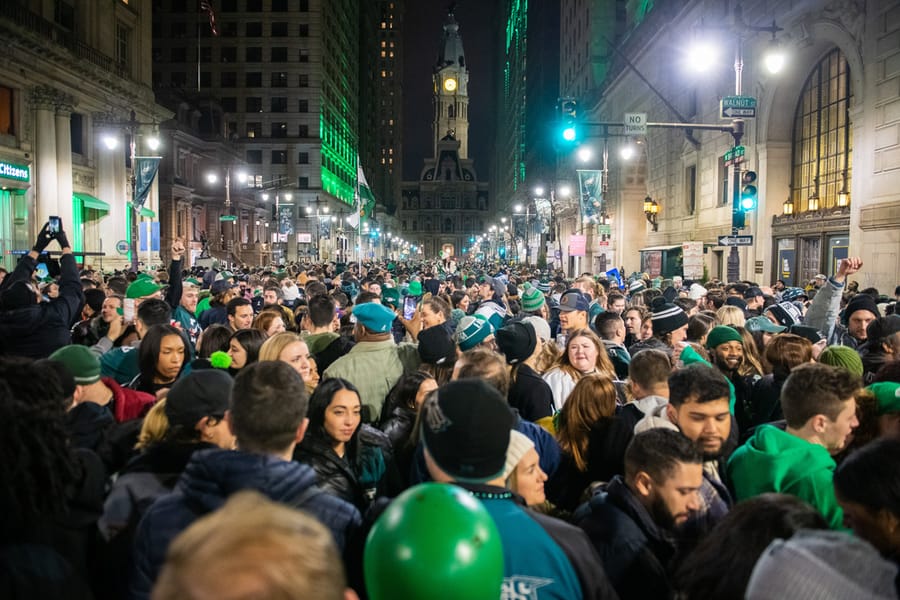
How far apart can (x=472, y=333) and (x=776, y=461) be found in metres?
4.03

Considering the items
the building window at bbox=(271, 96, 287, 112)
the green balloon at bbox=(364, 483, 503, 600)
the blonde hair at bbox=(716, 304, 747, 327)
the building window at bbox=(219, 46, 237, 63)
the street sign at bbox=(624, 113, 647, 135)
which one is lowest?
the green balloon at bbox=(364, 483, 503, 600)

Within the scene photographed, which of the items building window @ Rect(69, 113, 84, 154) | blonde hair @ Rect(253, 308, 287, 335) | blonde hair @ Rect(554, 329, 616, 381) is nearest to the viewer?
blonde hair @ Rect(554, 329, 616, 381)

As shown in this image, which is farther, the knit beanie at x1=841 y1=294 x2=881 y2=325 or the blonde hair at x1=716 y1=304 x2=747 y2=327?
the blonde hair at x1=716 y1=304 x2=747 y2=327

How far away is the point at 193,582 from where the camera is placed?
1.44m

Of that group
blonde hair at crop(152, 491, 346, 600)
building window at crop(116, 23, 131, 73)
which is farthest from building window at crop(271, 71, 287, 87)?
blonde hair at crop(152, 491, 346, 600)

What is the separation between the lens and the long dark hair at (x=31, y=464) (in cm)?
244

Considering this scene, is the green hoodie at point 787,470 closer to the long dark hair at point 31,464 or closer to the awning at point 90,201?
the long dark hair at point 31,464

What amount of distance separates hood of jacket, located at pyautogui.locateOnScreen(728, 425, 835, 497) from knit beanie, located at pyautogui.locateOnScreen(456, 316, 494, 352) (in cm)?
368

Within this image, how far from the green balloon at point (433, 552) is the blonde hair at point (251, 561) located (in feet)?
0.64

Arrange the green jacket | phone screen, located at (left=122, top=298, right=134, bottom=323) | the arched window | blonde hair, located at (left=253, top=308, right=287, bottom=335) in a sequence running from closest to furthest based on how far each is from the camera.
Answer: the green jacket
blonde hair, located at (left=253, top=308, right=287, bottom=335)
phone screen, located at (left=122, top=298, right=134, bottom=323)
the arched window

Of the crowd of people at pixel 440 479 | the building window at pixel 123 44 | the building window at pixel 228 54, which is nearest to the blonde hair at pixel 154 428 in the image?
the crowd of people at pixel 440 479

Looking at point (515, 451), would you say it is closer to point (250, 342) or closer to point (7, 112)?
point (250, 342)

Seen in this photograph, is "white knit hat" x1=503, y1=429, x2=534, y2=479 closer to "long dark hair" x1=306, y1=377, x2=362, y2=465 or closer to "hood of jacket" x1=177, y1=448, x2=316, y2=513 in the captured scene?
"hood of jacket" x1=177, y1=448, x2=316, y2=513

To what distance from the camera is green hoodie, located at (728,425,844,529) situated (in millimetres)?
3428
